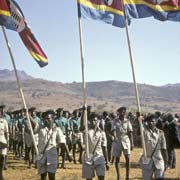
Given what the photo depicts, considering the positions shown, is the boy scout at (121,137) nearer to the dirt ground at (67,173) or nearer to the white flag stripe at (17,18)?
the dirt ground at (67,173)

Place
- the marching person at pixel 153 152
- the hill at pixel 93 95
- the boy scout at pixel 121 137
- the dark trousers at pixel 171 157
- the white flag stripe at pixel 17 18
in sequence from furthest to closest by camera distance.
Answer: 1. the hill at pixel 93 95
2. the dark trousers at pixel 171 157
3. the boy scout at pixel 121 137
4. the white flag stripe at pixel 17 18
5. the marching person at pixel 153 152

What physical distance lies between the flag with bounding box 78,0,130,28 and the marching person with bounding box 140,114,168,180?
2.62 metres

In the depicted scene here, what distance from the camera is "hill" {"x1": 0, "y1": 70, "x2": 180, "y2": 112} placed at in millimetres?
109562

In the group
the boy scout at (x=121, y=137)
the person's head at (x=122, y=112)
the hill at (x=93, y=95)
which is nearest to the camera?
the person's head at (x=122, y=112)

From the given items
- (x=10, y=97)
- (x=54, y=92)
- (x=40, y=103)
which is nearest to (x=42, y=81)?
(x=54, y=92)

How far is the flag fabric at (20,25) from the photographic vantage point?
11.2 metres

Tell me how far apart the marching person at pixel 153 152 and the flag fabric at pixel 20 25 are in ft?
9.70

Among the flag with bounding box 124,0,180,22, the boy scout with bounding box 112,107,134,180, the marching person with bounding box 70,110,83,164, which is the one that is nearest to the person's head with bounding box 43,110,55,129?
the boy scout with bounding box 112,107,134,180

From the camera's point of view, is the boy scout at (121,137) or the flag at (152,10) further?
the boy scout at (121,137)

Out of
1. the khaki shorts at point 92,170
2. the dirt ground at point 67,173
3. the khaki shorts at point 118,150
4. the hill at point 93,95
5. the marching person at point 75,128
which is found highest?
the hill at point 93,95

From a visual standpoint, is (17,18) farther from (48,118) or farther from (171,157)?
(171,157)

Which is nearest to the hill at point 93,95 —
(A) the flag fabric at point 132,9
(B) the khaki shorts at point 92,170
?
(A) the flag fabric at point 132,9

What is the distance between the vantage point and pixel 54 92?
126 meters

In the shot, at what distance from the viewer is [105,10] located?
11.4 meters
